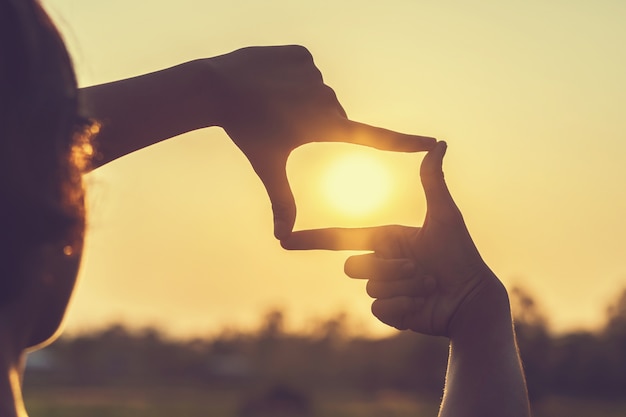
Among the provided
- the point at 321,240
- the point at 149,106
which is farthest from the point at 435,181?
the point at 149,106

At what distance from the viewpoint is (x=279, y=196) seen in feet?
7.15

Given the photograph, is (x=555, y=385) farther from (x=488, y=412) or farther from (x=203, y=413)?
(x=488, y=412)

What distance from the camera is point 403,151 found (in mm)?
2238

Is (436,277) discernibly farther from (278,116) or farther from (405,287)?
(278,116)

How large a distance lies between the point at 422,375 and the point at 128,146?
71.7 metres

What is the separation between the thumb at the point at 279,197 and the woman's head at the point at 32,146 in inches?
33.8

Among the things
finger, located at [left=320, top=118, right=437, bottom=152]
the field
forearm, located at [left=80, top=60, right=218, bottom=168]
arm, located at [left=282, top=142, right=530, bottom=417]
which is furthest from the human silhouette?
Result: the field

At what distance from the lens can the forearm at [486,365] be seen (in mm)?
1992

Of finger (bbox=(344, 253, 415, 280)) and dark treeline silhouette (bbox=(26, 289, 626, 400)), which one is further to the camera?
dark treeline silhouette (bbox=(26, 289, 626, 400))

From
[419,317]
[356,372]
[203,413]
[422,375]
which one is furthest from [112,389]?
[419,317]

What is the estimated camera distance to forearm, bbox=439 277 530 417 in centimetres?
199

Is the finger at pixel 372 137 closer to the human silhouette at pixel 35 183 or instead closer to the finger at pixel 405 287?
the finger at pixel 405 287

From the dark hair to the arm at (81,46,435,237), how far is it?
0.76 meters

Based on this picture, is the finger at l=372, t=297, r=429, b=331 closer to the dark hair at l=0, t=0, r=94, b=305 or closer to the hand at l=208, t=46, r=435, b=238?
the hand at l=208, t=46, r=435, b=238
